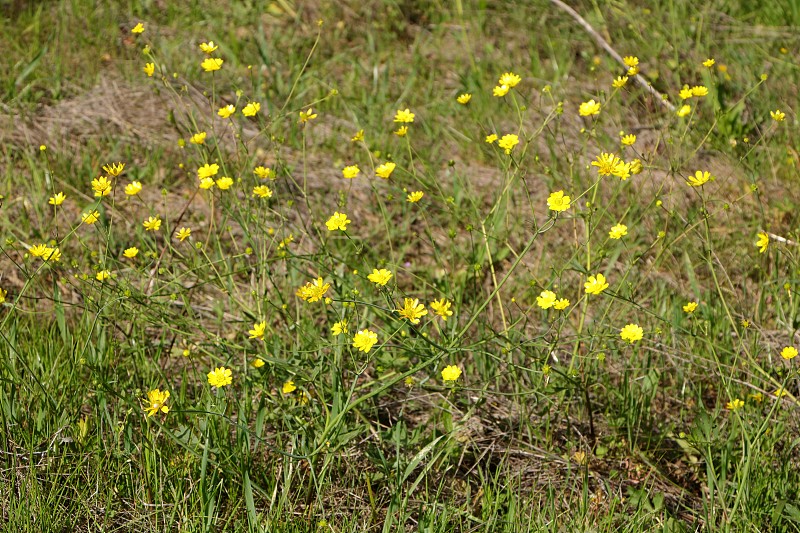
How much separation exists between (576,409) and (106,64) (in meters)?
2.63

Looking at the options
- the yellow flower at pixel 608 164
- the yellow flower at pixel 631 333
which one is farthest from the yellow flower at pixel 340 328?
the yellow flower at pixel 608 164

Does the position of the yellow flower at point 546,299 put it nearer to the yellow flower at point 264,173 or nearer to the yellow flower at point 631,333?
the yellow flower at point 631,333

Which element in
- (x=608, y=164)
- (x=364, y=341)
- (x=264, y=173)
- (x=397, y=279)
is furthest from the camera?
(x=397, y=279)

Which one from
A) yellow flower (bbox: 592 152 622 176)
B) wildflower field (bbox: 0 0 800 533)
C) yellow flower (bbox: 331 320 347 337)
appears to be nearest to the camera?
yellow flower (bbox: 331 320 347 337)

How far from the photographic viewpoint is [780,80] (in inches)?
147

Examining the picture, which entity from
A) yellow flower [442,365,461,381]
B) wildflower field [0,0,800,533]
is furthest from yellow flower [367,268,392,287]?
yellow flower [442,365,461,381]

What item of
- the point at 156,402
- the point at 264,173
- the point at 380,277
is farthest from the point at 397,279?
the point at 156,402

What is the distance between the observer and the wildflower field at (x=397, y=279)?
2055 mm

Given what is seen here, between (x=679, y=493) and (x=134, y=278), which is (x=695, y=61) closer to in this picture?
(x=679, y=493)

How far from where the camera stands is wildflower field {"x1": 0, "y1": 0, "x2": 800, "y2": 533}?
2.05 m

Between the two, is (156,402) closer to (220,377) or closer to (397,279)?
(220,377)

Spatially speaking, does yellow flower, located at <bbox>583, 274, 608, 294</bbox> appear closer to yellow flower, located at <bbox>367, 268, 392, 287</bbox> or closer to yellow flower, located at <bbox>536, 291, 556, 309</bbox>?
yellow flower, located at <bbox>536, 291, 556, 309</bbox>

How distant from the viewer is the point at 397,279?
9.71ft

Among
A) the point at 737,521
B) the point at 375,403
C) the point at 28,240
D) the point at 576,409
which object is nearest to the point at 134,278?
the point at 28,240
